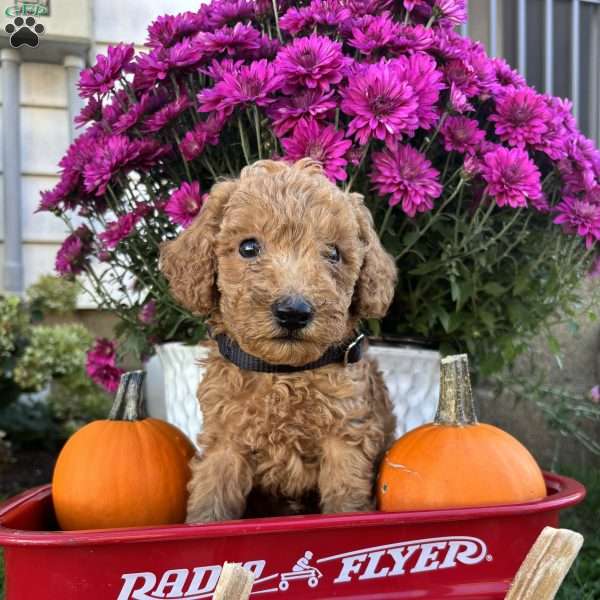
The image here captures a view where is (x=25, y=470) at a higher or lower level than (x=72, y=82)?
lower

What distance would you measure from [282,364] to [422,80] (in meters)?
0.98

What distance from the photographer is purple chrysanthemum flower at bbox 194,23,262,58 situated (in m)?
2.05

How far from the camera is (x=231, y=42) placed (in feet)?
6.72

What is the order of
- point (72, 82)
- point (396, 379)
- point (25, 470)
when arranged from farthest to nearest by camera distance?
1. point (72, 82)
2. point (25, 470)
3. point (396, 379)

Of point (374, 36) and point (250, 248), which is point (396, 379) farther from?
point (374, 36)

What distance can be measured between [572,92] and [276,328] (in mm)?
3442

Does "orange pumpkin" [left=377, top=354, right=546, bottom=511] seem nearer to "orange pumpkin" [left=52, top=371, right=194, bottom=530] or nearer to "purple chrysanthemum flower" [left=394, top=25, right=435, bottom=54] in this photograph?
"orange pumpkin" [left=52, top=371, right=194, bottom=530]

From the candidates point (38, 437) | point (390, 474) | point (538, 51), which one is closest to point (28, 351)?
point (38, 437)

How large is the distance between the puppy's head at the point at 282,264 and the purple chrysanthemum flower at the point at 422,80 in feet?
1.39

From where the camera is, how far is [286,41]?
2.34 meters

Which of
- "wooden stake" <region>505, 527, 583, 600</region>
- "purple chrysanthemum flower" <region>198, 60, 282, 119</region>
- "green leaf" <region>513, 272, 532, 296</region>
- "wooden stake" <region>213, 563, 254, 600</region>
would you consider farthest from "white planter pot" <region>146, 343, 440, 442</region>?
"wooden stake" <region>213, 563, 254, 600</region>

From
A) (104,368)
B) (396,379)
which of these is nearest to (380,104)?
(396,379)

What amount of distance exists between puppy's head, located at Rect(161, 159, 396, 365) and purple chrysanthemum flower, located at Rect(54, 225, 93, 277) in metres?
0.82

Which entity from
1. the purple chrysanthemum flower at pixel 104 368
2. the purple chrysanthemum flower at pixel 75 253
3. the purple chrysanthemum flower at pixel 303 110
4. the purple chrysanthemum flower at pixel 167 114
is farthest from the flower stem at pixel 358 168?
the purple chrysanthemum flower at pixel 104 368
